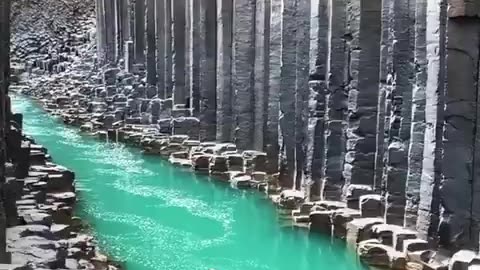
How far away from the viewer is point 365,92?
14.5 meters

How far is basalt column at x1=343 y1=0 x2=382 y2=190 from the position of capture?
47.4ft

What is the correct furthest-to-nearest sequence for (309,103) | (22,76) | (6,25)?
(22,76) → (309,103) → (6,25)

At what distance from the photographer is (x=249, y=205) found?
16.8 metres

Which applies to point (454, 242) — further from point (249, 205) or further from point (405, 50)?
point (249, 205)

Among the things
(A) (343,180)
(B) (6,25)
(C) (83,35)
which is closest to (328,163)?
(A) (343,180)

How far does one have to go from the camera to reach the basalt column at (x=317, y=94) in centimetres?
1555

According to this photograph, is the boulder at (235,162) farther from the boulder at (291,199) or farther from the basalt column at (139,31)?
the basalt column at (139,31)

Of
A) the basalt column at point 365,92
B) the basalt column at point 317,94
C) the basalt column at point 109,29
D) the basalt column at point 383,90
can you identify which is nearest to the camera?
the basalt column at point 383,90

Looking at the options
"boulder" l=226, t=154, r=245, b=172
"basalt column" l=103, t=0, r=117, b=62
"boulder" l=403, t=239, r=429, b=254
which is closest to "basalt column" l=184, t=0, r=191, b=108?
"boulder" l=226, t=154, r=245, b=172

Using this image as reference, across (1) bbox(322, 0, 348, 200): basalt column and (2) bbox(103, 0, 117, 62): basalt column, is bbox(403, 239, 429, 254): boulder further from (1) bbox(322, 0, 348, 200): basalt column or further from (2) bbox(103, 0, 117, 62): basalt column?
(2) bbox(103, 0, 117, 62): basalt column

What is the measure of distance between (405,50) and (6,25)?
726cm

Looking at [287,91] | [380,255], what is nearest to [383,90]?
[380,255]

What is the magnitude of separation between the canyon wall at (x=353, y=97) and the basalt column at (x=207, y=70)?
3cm

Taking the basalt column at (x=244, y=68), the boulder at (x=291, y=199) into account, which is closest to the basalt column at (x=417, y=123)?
the boulder at (x=291, y=199)
